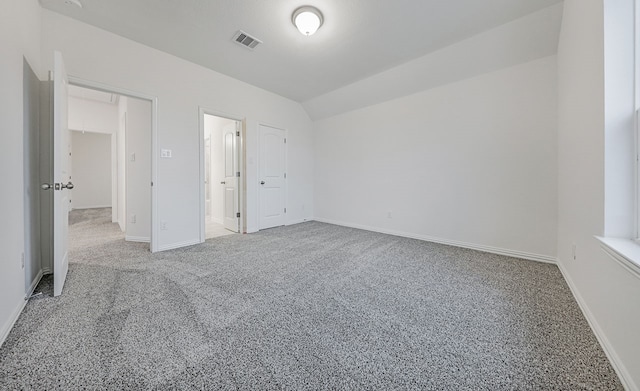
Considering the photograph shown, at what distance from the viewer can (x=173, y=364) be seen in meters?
1.15

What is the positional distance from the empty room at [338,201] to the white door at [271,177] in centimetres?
4

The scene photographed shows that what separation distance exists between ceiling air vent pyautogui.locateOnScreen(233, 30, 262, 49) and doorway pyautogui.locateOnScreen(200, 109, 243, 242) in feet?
3.78

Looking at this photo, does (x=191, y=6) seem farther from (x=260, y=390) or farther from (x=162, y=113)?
(x=260, y=390)

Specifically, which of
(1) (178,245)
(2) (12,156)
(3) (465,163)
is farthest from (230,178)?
(3) (465,163)

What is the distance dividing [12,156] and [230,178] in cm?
296

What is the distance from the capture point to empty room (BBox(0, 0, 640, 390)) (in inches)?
47.6

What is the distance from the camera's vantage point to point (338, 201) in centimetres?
494

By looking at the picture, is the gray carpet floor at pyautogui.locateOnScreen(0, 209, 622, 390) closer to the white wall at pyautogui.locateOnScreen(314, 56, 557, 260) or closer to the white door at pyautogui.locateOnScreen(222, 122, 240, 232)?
the white wall at pyautogui.locateOnScreen(314, 56, 557, 260)

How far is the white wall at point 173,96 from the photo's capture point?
250 centimetres

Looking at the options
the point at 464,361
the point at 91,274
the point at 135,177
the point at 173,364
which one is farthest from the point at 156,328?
the point at 135,177

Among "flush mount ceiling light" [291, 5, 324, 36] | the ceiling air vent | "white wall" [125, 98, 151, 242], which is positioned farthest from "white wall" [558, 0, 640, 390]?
"white wall" [125, 98, 151, 242]

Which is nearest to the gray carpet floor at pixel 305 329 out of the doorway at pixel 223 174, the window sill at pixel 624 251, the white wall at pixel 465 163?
the window sill at pixel 624 251

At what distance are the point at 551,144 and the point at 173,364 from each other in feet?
12.8

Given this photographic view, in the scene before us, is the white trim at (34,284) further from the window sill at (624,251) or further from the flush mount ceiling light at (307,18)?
the window sill at (624,251)
